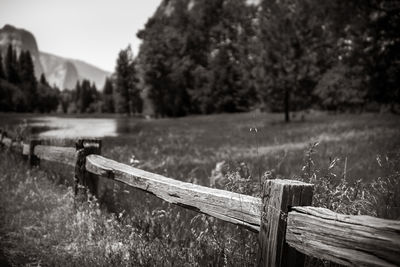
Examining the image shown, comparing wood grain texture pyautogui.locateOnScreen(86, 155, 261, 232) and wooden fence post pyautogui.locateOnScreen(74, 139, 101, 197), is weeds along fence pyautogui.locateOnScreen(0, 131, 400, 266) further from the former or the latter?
wooden fence post pyautogui.locateOnScreen(74, 139, 101, 197)

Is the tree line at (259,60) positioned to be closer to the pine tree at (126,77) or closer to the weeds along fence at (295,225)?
the pine tree at (126,77)

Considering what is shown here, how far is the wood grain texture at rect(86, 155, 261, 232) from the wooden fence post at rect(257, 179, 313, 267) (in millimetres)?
165

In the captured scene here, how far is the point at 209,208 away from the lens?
262cm

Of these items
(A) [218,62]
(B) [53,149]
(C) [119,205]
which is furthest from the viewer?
(A) [218,62]

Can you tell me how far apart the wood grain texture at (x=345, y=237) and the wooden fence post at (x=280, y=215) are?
54 mm

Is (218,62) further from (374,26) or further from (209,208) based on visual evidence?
(209,208)

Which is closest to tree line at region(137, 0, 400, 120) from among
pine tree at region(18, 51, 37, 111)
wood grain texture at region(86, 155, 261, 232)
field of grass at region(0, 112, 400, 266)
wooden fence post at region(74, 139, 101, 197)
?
field of grass at region(0, 112, 400, 266)

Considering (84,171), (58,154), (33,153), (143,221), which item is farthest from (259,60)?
(143,221)

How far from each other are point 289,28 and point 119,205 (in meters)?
23.1

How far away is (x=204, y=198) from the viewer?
8.71 ft

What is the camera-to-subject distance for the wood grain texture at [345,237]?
1.50 metres

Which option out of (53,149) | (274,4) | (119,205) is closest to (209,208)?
(119,205)

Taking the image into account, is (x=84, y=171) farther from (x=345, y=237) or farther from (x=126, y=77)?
(x=126, y=77)

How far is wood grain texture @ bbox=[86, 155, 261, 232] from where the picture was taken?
2.35 metres
